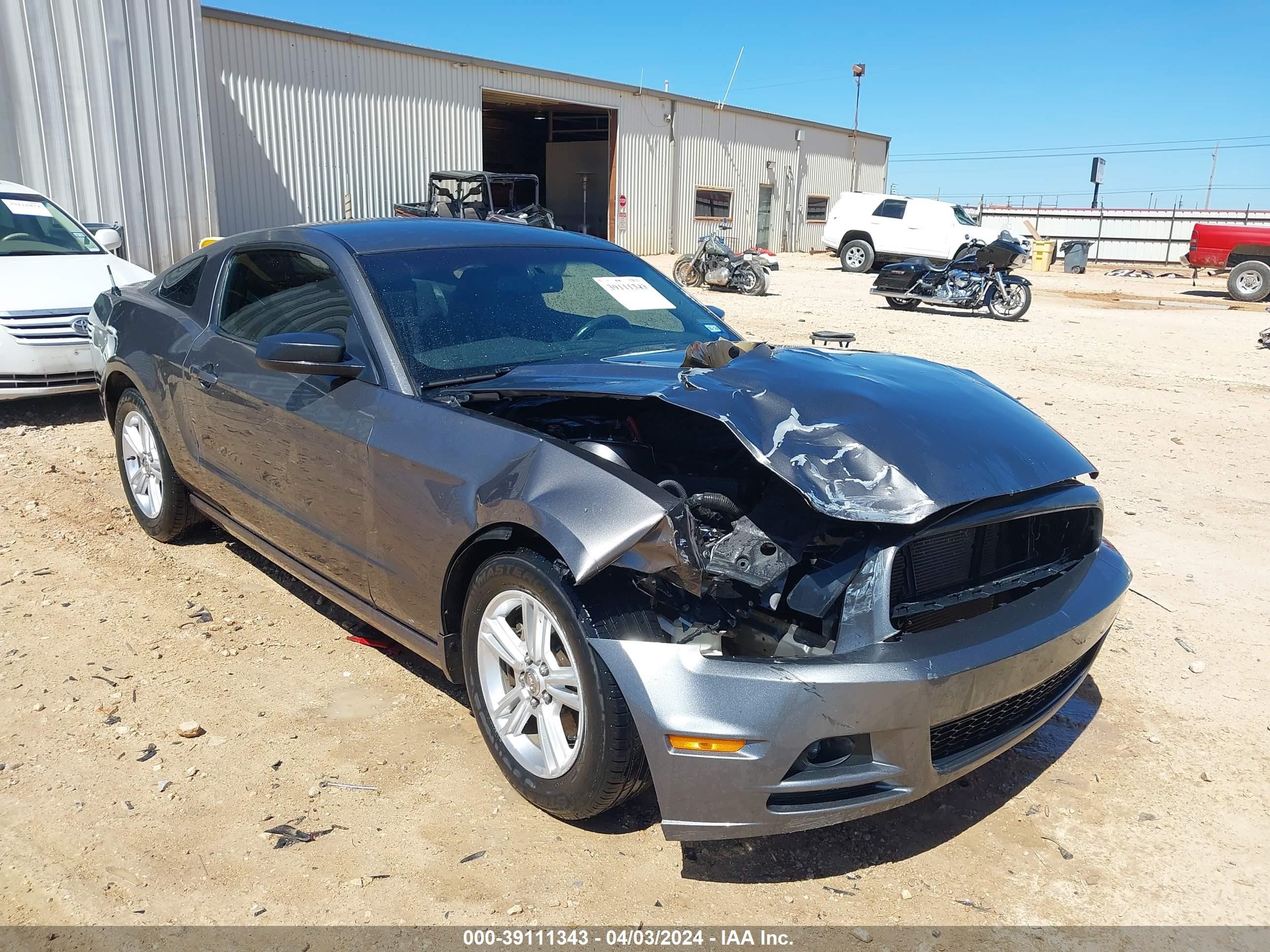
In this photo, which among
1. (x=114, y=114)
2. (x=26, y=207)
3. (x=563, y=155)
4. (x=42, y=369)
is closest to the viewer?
(x=42, y=369)

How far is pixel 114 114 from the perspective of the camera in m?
11.5

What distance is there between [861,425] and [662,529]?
2.24ft

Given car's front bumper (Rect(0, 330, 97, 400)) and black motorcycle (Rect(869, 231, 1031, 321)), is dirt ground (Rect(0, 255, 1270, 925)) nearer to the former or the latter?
car's front bumper (Rect(0, 330, 97, 400))

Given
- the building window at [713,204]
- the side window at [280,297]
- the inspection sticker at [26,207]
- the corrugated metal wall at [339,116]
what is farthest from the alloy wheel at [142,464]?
the building window at [713,204]

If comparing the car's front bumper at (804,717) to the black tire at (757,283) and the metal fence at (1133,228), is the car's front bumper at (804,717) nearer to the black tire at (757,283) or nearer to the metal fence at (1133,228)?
the black tire at (757,283)

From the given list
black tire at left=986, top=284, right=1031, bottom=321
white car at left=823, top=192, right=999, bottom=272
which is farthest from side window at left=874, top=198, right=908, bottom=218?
black tire at left=986, top=284, right=1031, bottom=321

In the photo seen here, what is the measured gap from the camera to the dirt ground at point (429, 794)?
2393mm

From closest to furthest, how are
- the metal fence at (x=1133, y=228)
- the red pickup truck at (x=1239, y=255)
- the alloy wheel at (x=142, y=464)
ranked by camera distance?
the alloy wheel at (x=142, y=464) < the red pickup truck at (x=1239, y=255) < the metal fence at (x=1133, y=228)

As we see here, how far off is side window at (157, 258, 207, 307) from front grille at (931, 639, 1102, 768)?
3.65 meters

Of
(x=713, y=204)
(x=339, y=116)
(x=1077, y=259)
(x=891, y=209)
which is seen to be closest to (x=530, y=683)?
(x=339, y=116)

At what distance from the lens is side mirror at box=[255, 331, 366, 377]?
3.11m

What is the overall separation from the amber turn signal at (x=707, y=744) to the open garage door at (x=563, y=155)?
24900mm

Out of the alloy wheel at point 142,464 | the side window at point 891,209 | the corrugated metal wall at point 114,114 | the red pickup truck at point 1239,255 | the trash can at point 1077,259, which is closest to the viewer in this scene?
the alloy wheel at point 142,464

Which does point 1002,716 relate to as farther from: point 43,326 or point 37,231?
point 37,231
